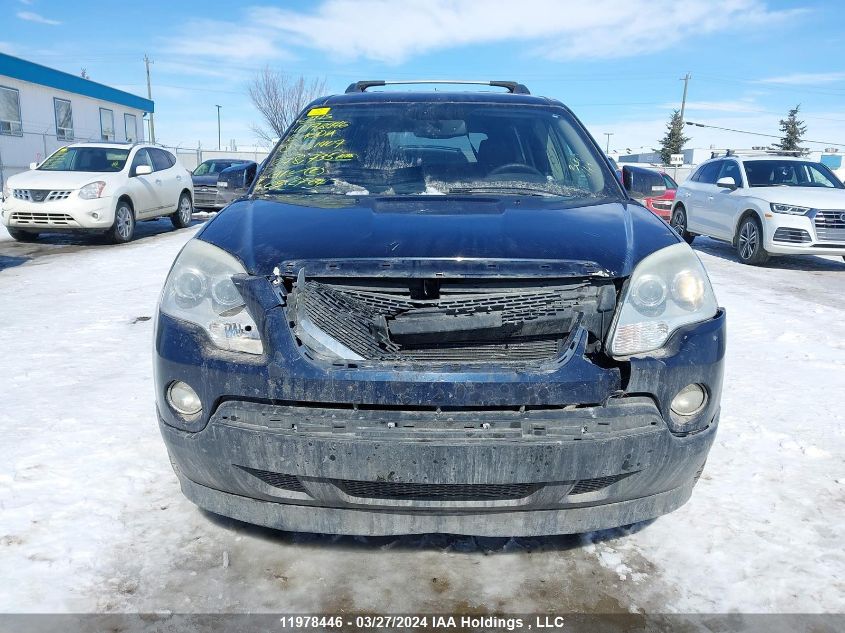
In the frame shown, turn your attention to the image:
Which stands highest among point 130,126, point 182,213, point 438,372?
point 130,126

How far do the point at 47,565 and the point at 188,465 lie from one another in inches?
25.3

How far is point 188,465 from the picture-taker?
208cm

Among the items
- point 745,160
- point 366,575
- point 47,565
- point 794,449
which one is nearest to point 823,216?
point 745,160

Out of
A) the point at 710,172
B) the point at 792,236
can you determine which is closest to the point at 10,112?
the point at 710,172

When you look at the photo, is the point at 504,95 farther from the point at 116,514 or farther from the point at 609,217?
the point at 116,514

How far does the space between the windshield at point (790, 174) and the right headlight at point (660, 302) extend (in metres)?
9.33

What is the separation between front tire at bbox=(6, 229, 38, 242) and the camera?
10876mm

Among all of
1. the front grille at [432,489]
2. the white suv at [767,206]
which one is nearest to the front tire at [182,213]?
the white suv at [767,206]

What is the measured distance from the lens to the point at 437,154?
10.8 feet

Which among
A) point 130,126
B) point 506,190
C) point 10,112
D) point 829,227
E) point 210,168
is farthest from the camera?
point 130,126

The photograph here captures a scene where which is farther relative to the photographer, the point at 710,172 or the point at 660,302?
the point at 710,172

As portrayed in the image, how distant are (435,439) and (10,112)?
25.8 meters

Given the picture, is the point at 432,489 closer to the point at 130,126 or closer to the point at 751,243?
the point at 751,243

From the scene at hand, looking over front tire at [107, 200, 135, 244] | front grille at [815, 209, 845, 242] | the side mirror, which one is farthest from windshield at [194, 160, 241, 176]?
the side mirror
